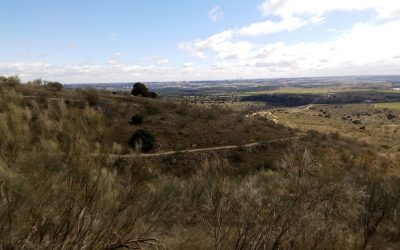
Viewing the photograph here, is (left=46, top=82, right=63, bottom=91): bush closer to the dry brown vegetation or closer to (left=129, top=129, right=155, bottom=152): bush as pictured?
(left=129, top=129, right=155, bottom=152): bush

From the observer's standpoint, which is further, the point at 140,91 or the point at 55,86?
the point at 140,91

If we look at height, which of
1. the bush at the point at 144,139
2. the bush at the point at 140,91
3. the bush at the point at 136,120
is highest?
the bush at the point at 140,91

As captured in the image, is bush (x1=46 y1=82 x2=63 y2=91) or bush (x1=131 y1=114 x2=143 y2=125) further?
bush (x1=46 y1=82 x2=63 y2=91)

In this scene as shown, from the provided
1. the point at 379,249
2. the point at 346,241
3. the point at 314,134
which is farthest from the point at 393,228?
the point at 314,134

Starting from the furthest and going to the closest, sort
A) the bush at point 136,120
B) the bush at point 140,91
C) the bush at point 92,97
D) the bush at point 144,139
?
the bush at point 140,91, the bush at point 92,97, the bush at point 136,120, the bush at point 144,139

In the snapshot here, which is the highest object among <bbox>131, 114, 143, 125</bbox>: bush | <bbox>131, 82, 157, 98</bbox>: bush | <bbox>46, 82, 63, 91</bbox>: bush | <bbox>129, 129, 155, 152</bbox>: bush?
<bbox>46, 82, 63, 91</bbox>: bush

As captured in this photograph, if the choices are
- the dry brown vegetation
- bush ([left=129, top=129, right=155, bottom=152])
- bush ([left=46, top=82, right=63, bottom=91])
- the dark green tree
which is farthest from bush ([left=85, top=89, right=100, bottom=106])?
the dry brown vegetation

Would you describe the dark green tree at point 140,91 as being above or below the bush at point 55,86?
below

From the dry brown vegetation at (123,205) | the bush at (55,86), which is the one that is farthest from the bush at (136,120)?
the dry brown vegetation at (123,205)

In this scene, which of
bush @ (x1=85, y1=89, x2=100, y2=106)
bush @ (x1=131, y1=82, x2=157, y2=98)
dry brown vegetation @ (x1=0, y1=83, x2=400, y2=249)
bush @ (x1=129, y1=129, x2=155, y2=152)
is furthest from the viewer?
bush @ (x1=131, y1=82, x2=157, y2=98)

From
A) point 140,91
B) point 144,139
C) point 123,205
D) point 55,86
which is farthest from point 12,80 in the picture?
point 123,205

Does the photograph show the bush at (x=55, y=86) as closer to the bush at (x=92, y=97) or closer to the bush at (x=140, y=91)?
the bush at (x=92, y=97)

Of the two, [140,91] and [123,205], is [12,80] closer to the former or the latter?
[140,91]

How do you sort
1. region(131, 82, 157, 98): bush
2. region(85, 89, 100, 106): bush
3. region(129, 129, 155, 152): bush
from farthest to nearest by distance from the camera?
region(131, 82, 157, 98): bush, region(85, 89, 100, 106): bush, region(129, 129, 155, 152): bush
